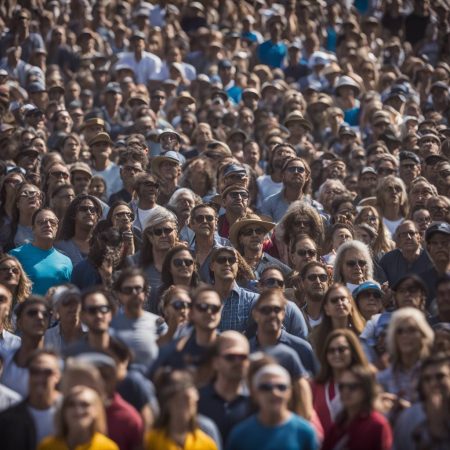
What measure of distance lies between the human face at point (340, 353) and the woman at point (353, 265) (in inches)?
101

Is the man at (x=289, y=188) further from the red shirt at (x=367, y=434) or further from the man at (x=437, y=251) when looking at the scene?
the red shirt at (x=367, y=434)

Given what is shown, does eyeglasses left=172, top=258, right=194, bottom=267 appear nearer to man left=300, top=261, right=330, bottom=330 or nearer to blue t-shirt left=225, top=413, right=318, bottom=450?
man left=300, top=261, right=330, bottom=330

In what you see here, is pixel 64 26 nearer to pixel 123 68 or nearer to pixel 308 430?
pixel 123 68

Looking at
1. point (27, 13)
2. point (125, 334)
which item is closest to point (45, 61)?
point (27, 13)

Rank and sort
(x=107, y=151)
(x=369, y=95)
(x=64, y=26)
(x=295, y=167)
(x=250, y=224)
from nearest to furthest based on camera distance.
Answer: (x=250, y=224), (x=295, y=167), (x=107, y=151), (x=369, y=95), (x=64, y=26)

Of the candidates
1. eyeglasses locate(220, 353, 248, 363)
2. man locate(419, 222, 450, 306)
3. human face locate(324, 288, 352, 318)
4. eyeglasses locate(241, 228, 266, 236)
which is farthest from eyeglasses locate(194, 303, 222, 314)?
eyeglasses locate(241, 228, 266, 236)

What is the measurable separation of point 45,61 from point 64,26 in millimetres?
1798

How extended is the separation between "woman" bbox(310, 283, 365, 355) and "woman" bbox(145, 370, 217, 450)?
93.9 inches

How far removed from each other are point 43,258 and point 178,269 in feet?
5.31

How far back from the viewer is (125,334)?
10.1 metres

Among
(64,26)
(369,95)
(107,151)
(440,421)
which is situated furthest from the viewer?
(64,26)

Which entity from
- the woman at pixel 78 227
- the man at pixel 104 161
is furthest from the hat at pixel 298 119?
the woman at pixel 78 227

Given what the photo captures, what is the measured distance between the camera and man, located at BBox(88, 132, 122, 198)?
54.4 ft

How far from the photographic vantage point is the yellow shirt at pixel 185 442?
8305 millimetres
